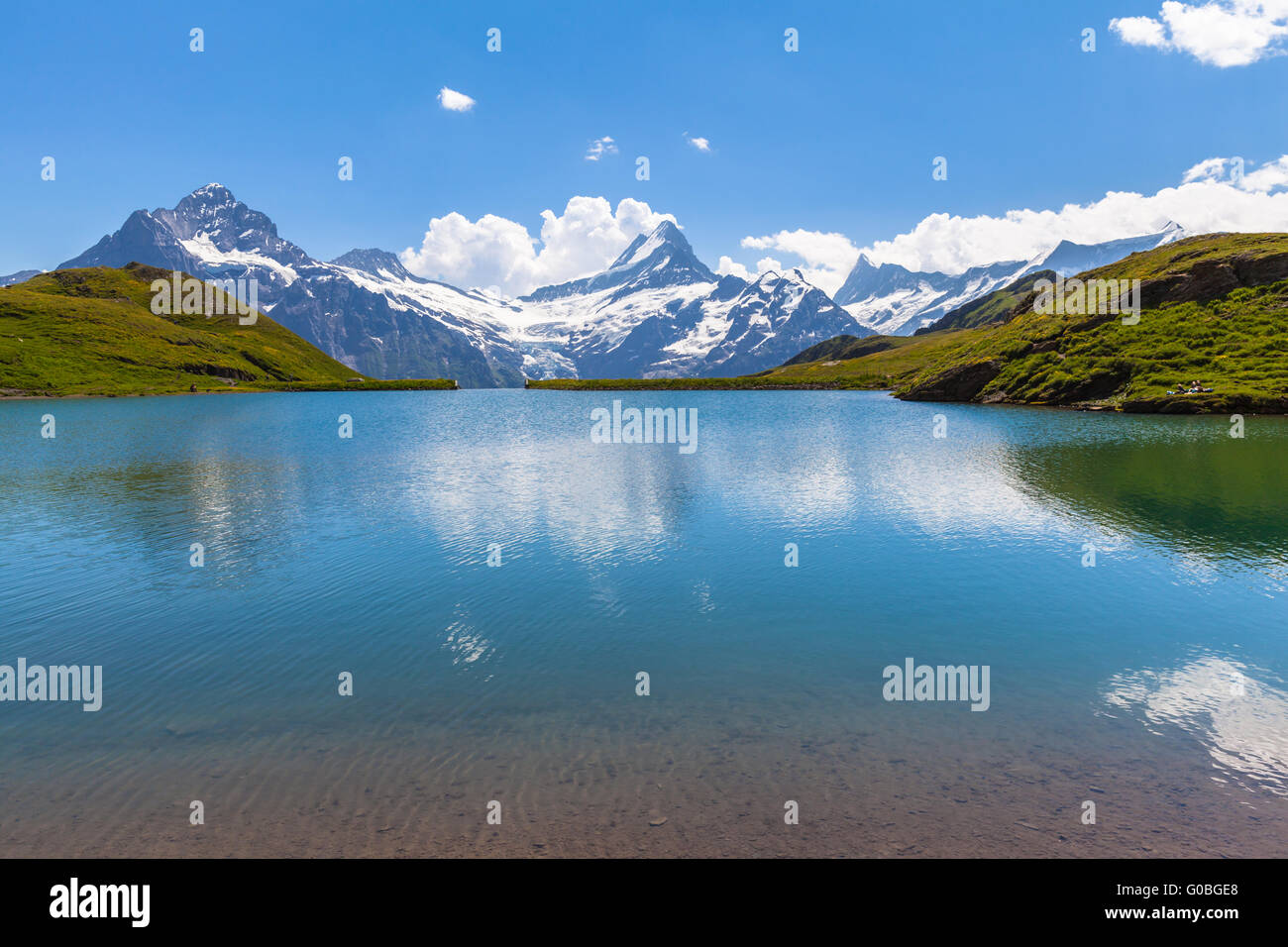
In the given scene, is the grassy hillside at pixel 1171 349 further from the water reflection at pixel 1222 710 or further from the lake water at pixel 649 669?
the water reflection at pixel 1222 710

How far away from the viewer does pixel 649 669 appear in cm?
2194

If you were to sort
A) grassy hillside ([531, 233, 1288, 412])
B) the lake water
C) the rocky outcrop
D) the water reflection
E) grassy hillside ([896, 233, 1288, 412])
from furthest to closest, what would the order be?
1. the rocky outcrop
2. grassy hillside ([896, 233, 1288, 412])
3. grassy hillside ([531, 233, 1288, 412])
4. the water reflection
5. the lake water

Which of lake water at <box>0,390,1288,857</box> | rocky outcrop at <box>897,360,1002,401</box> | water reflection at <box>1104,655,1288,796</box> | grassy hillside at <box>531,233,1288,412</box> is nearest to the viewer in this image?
lake water at <box>0,390,1288,857</box>

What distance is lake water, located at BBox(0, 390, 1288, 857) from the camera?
45.7 feet

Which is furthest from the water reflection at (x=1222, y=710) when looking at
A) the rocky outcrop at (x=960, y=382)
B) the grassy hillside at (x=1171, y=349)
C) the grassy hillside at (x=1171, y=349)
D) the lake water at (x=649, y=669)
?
the rocky outcrop at (x=960, y=382)

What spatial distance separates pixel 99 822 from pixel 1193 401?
15394 centimetres

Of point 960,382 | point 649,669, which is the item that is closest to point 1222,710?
point 649,669

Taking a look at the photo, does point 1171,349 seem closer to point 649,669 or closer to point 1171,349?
point 1171,349

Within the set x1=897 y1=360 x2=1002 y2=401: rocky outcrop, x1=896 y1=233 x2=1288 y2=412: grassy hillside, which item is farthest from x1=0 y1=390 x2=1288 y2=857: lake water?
x1=897 y1=360 x2=1002 y2=401: rocky outcrop

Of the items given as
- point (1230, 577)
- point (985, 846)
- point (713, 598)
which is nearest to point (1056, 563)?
point (1230, 577)

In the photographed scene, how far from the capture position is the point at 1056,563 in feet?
111

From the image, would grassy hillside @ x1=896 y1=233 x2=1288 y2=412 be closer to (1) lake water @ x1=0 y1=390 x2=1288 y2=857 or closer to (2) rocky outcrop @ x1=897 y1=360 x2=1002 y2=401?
(2) rocky outcrop @ x1=897 y1=360 x2=1002 y2=401
